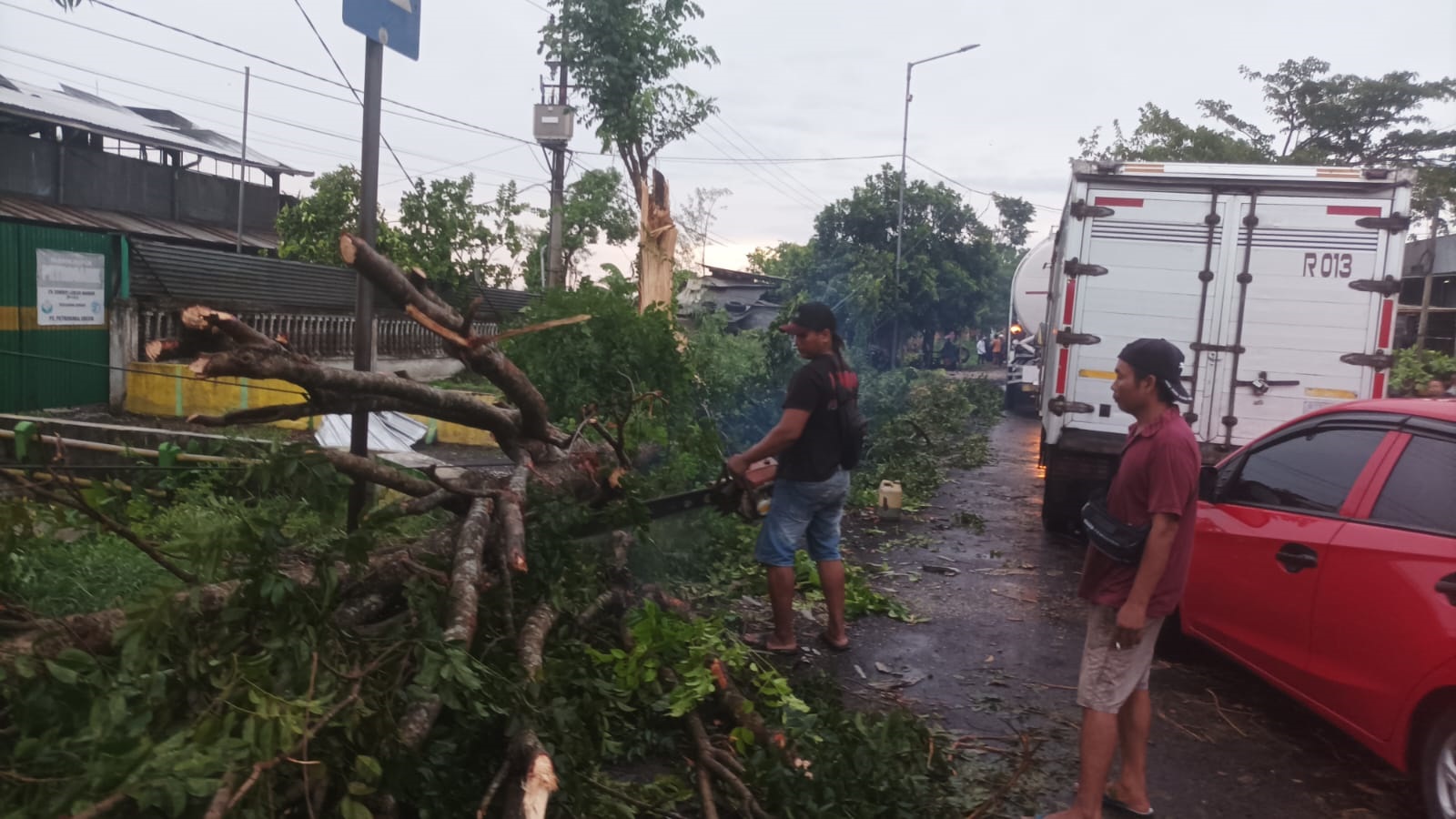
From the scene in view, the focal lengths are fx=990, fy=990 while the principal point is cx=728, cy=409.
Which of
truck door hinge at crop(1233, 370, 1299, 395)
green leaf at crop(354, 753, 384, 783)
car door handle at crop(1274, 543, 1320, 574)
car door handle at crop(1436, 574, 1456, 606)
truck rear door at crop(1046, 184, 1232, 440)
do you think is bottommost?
green leaf at crop(354, 753, 384, 783)

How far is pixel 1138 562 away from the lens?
142 inches

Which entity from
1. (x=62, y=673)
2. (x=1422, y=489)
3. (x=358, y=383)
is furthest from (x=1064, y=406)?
(x=62, y=673)

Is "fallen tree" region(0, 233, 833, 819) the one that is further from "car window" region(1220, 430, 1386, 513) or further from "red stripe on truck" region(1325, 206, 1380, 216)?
"red stripe on truck" region(1325, 206, 1380, 216)

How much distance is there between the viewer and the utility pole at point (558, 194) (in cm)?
2003

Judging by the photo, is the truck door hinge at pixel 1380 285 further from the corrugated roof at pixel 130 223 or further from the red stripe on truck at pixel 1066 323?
the corrugated roof at pixel 130 223

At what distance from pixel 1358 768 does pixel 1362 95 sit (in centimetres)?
2514

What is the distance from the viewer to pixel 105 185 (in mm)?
23234

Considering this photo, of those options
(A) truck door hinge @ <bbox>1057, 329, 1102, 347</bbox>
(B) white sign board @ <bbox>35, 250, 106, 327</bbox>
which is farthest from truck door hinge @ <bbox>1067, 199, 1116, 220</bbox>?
(B) white sign board @ <bbox>35, 250, 106, 327</bbox>

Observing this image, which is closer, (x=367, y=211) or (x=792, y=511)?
(x=367, y=211)

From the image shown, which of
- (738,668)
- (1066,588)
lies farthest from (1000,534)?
(738,668)

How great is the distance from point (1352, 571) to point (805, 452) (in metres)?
2.53

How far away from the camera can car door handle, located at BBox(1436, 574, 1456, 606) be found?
351 cm

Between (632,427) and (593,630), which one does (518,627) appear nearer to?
(593,630)

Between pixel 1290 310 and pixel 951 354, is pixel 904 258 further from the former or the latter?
pixel 1290 310
